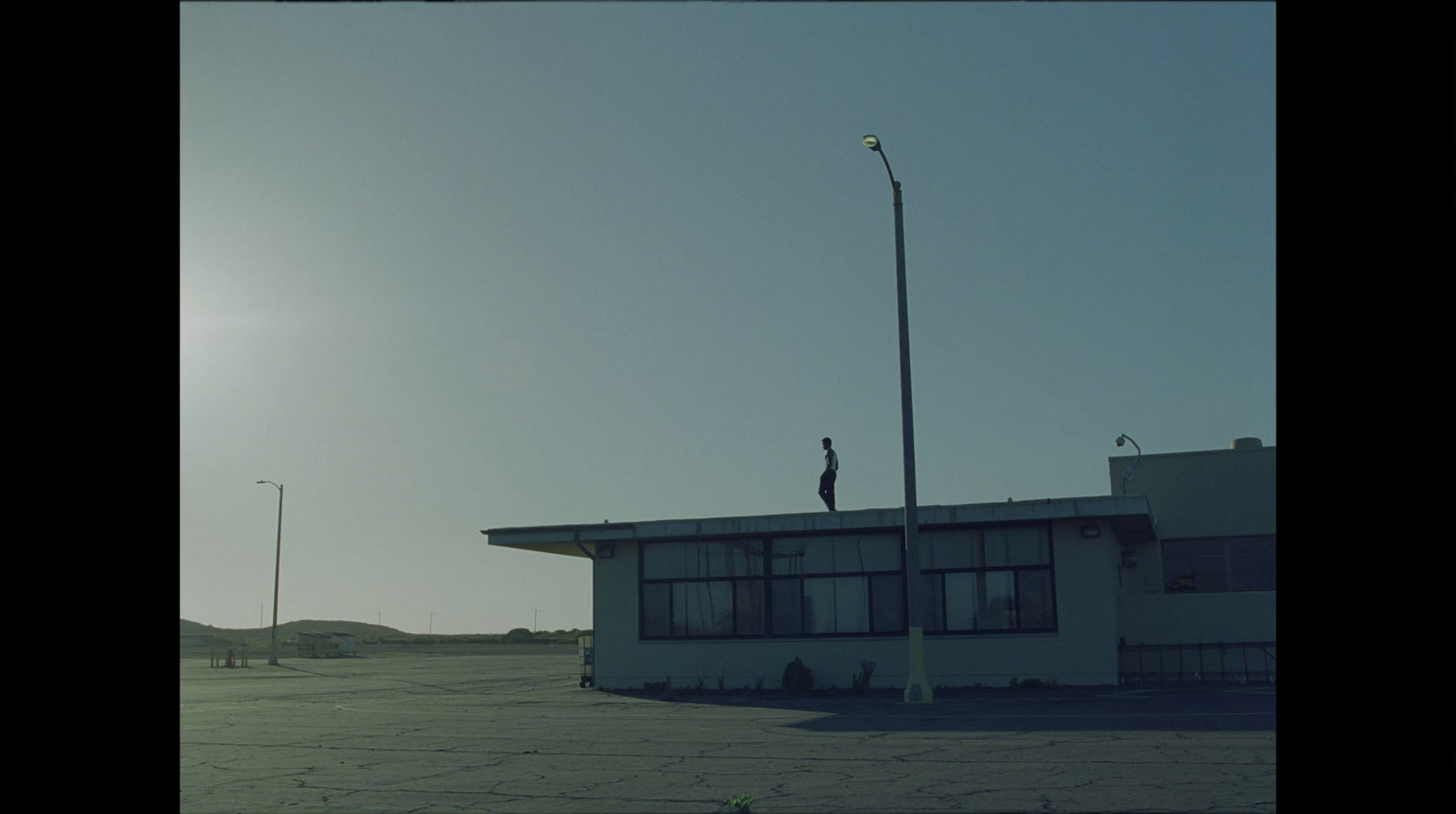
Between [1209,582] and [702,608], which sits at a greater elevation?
[1209,582]

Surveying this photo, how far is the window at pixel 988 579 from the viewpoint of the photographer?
23656mm

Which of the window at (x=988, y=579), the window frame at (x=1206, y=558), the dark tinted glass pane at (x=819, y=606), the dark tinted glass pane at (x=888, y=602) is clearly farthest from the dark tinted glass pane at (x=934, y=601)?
the window frame at (x=1206, y=558)

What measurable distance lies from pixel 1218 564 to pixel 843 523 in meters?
13.1

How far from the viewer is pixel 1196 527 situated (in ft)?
105

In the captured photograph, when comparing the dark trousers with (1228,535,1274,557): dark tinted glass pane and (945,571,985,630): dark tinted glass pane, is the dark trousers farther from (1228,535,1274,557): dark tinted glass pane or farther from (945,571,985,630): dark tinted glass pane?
(1228,535,1274,557): dark tinted glass pane

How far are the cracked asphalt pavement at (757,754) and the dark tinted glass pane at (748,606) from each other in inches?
126

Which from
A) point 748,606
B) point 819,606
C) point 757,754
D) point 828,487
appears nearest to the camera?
point 757,754

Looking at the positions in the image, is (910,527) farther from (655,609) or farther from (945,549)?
(655,609)

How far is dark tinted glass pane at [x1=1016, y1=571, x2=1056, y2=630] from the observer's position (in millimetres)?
23547

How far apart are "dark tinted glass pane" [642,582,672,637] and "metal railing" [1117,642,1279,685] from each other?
10320 mm

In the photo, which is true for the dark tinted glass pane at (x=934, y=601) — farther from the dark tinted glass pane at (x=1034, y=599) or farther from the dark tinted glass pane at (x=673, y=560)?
the dark tinted glass pane at (x=673, y=560)

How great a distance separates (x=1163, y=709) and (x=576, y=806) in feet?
35.6

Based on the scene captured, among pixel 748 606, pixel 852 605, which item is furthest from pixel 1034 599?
pixel 748 606
